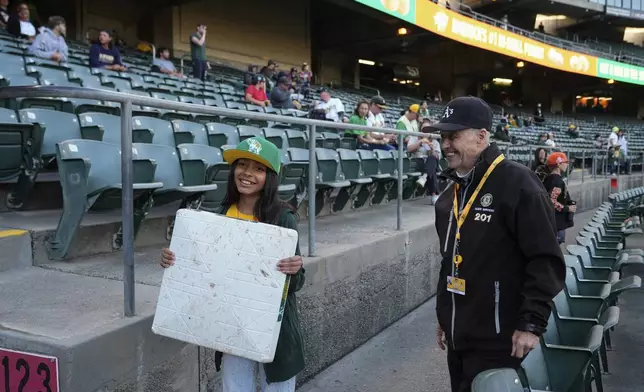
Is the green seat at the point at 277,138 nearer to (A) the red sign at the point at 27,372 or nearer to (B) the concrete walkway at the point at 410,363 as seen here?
(B) the concrete walkway at the point at 410,363

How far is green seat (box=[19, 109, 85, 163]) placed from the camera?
4148 mm

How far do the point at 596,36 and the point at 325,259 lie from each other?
4396 cm

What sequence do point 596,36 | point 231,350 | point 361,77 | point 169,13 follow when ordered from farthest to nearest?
point 596,36, point 361,77, point 169,13, point 231,350

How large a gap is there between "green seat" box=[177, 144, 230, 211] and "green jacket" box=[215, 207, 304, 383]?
2089 millimetres

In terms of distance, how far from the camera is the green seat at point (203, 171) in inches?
166

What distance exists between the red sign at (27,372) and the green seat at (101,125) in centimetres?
267

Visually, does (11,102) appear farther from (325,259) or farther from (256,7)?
(256,7)

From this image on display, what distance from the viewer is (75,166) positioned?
3338 millimetres

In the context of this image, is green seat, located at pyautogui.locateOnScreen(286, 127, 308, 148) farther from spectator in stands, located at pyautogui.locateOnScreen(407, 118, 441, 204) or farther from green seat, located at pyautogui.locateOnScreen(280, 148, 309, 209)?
spectator in stands, located at pyautogui.locateOnScreen(407, 118, 441, 204)

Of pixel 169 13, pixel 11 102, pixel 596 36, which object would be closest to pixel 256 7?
pixel 169 13

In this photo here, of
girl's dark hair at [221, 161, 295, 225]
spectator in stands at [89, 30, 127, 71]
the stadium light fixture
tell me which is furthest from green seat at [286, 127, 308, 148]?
the stadium light fixture

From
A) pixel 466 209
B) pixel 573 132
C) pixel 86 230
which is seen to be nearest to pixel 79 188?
pixel 86 230

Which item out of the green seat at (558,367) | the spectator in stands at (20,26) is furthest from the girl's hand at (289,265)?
the spectator in stands at (20,26)

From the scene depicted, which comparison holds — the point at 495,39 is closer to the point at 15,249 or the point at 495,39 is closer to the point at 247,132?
the point at 247,132
